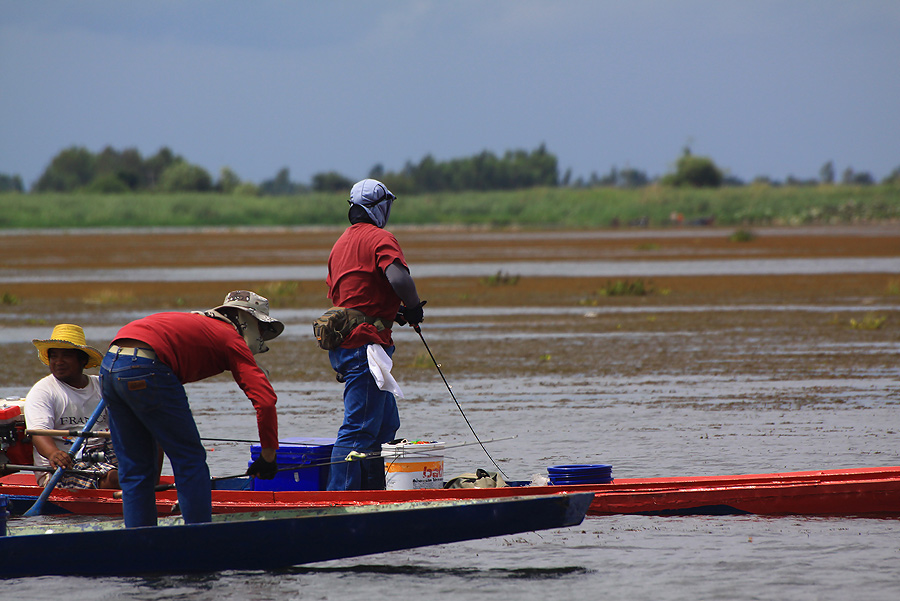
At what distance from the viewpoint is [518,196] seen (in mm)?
105500

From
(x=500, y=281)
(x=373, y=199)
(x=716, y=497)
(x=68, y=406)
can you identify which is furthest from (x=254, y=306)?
(x=500, y=281)

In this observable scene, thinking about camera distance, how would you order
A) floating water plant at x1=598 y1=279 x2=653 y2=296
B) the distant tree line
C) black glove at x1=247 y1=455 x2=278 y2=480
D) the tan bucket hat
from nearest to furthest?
1. black glove at x1=247 y1=455 x2=278 y2=480
2. the tan bucket hat
3. floating water plant at x1=598 y1=279 x2=653 y2=296
4. the distant tree line

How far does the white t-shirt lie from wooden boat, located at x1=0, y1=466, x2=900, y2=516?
438 mm

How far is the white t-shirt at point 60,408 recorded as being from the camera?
7.93 metres

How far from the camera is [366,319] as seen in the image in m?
7.66

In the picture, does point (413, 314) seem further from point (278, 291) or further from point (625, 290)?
point (278, 291)

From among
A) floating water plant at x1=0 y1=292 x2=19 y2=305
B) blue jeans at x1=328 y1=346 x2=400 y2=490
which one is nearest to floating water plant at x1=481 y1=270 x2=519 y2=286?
floating water plant at x1=0 y1=292 x2=19 y2=305

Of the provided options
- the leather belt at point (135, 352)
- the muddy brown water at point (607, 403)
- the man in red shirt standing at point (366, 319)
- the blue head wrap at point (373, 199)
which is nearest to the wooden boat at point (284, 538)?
the muddy brown water at point (607, 403)

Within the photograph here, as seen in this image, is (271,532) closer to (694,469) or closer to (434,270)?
(694,469)

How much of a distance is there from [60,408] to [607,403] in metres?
6.53

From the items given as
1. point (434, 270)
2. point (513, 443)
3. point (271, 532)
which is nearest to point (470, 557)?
point (271, 532)

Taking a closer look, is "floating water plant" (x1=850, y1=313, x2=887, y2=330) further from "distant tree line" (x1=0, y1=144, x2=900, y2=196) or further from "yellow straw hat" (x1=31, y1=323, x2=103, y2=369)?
"distant tree line" (x1=0, y1=144, x2=900, y2=196)

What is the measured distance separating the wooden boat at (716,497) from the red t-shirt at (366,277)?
104 cm

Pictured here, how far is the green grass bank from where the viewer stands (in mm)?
85000
